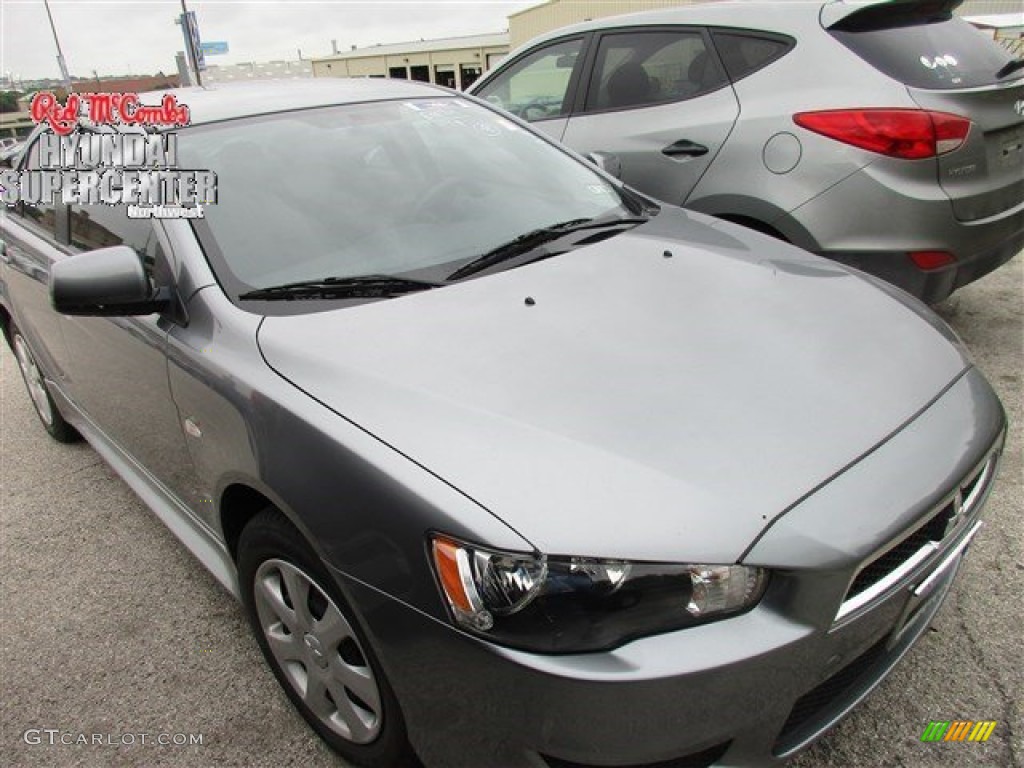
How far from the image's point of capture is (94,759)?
6.17ft

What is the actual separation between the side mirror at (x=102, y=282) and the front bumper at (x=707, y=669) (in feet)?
3.16

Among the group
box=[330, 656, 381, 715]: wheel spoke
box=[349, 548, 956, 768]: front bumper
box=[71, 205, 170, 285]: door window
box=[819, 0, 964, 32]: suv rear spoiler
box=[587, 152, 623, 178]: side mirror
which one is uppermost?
box=[819, 0, 964, 32]: suv rear spoiler

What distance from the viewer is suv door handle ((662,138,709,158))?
11.6ft

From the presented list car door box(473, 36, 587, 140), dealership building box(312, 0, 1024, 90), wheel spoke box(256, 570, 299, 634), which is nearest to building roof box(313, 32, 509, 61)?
dealership building box(312, 0, 1024, 90)

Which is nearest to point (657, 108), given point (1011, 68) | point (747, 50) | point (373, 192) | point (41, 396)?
point (747, 50)

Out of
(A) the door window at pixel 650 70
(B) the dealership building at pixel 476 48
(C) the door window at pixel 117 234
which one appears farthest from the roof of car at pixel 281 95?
(B) the dealership building at pixel 476 48

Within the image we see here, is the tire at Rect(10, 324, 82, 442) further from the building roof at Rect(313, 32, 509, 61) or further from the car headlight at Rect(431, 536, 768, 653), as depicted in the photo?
the building roof at Rect(313, 32, 509, 61)

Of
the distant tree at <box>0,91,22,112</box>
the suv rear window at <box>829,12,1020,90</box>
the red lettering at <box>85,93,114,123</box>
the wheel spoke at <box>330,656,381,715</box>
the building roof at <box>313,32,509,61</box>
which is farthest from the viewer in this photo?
the building roof at <box>313,32,509,61</box>

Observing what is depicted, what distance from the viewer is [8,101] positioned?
1173 centimetres

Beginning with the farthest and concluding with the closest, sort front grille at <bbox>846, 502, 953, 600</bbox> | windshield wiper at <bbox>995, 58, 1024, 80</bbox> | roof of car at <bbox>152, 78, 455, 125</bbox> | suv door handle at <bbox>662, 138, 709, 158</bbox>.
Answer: suv door handle at <bbox>662, 138, 709, 158</bbox>
windshield wiper at <bbox>995, 58, 1024, 80</bbox>
roof of car at <bbox>152, 78, 455, 125</bbox>
front grille at <bbox>846, 502, 953, 600</bbox>

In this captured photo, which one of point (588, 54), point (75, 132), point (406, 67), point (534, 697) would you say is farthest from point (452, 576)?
point (406, 67)

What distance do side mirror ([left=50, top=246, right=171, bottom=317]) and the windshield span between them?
19cm

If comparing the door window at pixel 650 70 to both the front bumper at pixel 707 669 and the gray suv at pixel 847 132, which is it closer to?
the gray suv at pixel 847 132

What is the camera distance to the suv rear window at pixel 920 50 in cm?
313
